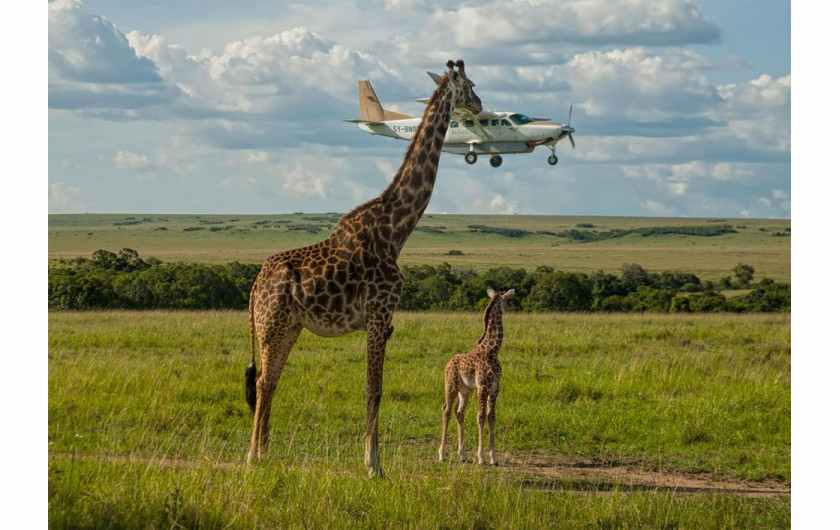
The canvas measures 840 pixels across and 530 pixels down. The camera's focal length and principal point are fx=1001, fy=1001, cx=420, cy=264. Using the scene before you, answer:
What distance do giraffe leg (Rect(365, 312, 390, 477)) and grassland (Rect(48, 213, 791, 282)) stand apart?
63.4 metres

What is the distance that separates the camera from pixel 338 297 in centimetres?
821

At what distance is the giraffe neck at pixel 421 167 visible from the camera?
8766 mm

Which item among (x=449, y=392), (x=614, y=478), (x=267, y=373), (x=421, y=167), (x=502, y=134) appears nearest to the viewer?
(x=267, y=373)

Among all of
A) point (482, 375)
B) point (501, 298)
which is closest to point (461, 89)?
point (501, 298)

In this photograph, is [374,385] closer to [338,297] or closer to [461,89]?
[338,297]

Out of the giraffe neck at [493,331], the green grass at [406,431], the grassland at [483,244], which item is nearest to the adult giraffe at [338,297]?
the green grass at [406,431]

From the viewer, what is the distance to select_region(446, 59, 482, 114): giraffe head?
356 inches

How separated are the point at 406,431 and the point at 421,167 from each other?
135 inches

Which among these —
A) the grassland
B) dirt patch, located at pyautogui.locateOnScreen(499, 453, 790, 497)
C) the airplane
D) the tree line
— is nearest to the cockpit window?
the airplane

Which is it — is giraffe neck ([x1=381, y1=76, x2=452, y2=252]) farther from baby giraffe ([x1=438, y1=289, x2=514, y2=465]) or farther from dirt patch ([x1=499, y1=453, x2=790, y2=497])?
dirt patch ([x1=499, y1=453, x2=790, y2=497])

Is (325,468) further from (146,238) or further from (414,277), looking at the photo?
(146,238)

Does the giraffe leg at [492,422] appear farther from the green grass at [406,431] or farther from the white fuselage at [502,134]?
the white fuselage at [502,134]

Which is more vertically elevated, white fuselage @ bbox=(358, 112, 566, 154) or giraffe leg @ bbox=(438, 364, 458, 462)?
white fuselage @ bbox=(358, 112, 566, 154)

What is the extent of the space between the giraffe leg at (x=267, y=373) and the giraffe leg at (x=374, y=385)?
0.66m
